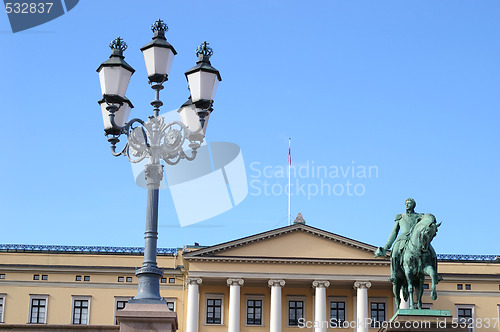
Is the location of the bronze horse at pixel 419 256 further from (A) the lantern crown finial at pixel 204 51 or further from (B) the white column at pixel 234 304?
(B) the white column at pixel 234 304

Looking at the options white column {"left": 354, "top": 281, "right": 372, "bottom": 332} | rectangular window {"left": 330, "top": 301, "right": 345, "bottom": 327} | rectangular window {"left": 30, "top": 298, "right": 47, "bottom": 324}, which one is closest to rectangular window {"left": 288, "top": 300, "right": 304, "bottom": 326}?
rectangular window {"left": 330, "top": 301, "right": 345, "bottom": 327}

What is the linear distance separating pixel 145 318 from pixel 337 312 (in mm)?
50333

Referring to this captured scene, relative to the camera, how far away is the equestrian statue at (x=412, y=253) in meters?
19.5

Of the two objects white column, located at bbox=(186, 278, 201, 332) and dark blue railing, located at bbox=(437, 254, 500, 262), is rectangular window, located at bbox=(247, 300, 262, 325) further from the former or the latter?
dark blue railing, located at bbox=(437, 254, 500, 262)

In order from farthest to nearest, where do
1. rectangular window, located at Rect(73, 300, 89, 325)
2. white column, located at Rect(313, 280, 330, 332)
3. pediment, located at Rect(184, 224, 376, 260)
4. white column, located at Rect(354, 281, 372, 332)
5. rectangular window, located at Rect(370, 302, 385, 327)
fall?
rectangular window, located at Rect(73, 300, 89, 325) < rectangular window, located at Rect(370, 302, 385, 327) < pediment, located at Rect(184, 224, 376, 260) < white column, located at Rect(354, 281, 372, 332) < white column, located at Rect(313, 280, 330, 332)

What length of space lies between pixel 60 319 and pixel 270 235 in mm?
15053

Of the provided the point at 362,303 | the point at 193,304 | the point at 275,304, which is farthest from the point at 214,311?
the point at 362,303

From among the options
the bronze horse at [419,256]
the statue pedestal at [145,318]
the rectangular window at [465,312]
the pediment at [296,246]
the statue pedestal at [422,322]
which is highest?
the pediment at [296,246]

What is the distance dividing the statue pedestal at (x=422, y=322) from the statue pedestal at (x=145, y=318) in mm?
5314

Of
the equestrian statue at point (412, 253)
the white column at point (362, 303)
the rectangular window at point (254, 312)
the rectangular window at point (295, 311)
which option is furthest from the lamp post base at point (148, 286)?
the rectangular window at point (295, 311)

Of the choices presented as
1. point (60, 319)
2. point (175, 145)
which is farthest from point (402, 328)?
point (60, 319)

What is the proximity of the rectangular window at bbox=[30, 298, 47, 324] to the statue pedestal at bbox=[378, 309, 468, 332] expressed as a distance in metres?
48.4

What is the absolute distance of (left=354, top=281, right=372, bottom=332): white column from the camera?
6038 cm

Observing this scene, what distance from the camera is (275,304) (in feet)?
200
